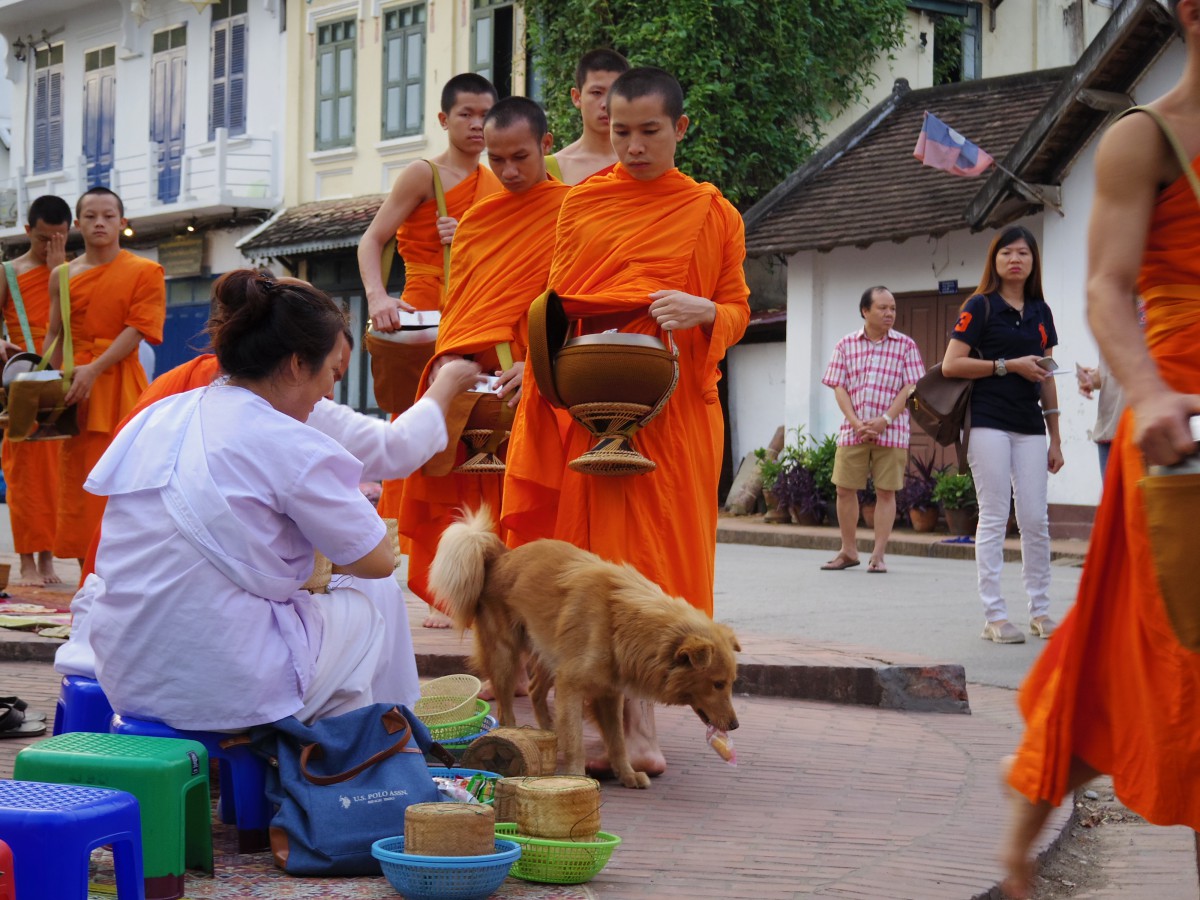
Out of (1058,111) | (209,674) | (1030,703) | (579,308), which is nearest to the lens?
(1030,703)

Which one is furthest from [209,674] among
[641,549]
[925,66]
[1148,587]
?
[925,66]

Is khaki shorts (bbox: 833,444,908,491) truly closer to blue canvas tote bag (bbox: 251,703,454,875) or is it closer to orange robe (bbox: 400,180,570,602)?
orange robe (bbox: 400,180,570,602)

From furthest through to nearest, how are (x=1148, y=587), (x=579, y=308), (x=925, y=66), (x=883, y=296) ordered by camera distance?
1. (x=925, y=66)
2. (x=883, y=296)
3. (x=579, y=308)
4. (x=1148, y=587)

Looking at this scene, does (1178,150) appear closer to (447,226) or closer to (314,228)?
(447,226)

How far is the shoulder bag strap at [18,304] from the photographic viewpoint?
33.5ft

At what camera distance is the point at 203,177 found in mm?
28172

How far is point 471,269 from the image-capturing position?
6.40 meters

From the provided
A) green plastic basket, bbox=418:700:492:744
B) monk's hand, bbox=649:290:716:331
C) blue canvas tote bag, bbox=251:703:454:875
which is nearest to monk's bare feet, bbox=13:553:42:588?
green plastic basket, bbox=418:700:492:744

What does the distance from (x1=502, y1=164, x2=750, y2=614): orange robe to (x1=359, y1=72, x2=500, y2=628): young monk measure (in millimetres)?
1705

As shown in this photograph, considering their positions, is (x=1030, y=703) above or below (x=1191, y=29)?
below

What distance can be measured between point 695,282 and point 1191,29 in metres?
2.61

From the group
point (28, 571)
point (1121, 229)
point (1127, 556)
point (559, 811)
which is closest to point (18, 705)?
point (559, 811)

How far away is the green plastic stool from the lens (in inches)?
138

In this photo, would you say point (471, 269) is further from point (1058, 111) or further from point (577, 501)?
point (1058, 111)
